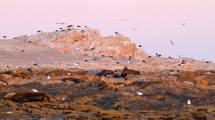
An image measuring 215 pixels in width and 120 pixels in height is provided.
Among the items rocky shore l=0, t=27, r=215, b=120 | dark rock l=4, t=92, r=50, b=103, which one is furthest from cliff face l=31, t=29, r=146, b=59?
dark rock l=4, t=92, r=50, b=103

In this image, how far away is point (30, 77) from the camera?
2264 cm

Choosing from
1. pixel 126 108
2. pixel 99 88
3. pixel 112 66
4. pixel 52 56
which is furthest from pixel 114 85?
pixel 52 56

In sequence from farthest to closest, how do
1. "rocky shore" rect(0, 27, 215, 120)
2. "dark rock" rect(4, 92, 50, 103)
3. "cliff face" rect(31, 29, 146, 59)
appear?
"cliff face" rect(31, 29, 146, 59)
"dark rock" rect(4, 92, 50, 103)
"rocky shore" rect(0, 27, 215, 120)

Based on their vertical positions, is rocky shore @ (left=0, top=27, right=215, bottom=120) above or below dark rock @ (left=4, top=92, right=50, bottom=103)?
below

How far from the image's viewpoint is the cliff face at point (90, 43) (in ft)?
133

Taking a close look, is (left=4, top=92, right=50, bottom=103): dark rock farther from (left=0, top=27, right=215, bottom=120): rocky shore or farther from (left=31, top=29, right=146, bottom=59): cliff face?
(left=31, top=29, right=146, bottom=59): cliff face

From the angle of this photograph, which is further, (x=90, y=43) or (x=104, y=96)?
(x=90, y=43)

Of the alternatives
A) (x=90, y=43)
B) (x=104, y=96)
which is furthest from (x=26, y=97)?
(x=90, y=43)

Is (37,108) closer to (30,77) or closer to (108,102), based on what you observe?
(108,102)

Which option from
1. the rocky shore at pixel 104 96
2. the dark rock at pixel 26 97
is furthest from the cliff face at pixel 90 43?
the dark rock at pixel 26 97

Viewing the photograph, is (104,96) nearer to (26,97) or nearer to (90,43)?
(26,97)

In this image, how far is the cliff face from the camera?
4044cm

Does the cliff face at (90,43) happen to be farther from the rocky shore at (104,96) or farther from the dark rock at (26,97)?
the dark rock at (26,97)

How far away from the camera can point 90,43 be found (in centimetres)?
4169
